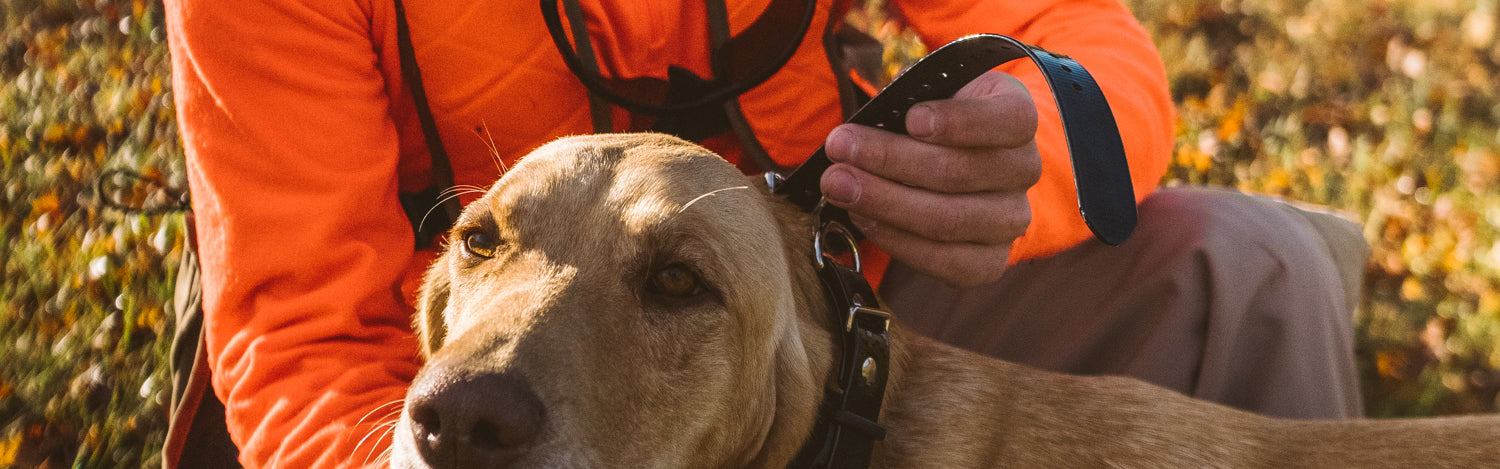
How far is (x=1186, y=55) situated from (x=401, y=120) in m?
5.89

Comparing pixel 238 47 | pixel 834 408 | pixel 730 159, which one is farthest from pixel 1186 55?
pixel 238 47

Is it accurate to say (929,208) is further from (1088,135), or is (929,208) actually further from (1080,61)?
(1080,61)

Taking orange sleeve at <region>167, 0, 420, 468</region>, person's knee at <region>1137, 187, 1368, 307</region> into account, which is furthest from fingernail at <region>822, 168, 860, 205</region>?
person's knee at <region>1137, 187, 1368, 307</region>

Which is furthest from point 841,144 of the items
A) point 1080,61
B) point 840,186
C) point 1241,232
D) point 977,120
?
point 1241,232

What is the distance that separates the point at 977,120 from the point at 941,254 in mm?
383

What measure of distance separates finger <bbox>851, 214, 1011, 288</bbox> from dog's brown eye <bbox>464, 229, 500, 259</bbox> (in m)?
0.91

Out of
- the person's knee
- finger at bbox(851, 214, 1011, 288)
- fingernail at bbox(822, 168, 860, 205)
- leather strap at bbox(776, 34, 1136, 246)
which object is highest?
leather strap at bbox(776, 34, 1136, 246)

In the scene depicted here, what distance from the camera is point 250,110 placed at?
245cm

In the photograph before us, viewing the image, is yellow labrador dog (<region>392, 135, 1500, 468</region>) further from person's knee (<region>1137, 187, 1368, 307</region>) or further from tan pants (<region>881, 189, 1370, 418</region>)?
person's knee (<region>1137, 187, 1368, 307</region>)

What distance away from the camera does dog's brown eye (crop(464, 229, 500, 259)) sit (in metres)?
2.23

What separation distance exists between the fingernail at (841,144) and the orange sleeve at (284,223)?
1216 millimetres

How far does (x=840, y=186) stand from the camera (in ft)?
7.72

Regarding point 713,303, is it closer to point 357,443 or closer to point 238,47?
point 357,443

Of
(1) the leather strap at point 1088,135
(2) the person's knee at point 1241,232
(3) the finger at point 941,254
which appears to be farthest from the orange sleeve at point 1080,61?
(1) the leather strap at point 1088,135
